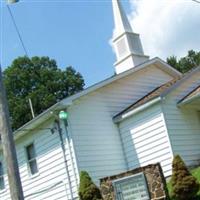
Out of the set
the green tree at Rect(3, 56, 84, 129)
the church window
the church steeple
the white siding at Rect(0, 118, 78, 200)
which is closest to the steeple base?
the church steeple

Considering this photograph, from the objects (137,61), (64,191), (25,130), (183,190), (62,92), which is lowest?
(183,190)

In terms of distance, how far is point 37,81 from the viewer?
1758 inches

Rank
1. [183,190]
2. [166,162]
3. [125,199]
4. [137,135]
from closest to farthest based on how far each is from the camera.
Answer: [183,190] → [125,199] → [166,162] → [137,135]

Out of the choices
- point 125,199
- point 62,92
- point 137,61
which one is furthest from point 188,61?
point 125,199

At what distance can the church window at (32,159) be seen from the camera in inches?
762

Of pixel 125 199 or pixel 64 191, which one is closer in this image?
pixel 125 199

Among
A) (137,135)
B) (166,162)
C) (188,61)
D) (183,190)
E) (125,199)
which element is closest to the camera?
(183,190)

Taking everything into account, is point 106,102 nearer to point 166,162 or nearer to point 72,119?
point 72,119

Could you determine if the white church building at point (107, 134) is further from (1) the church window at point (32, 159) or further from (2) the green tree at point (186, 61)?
(2) the green tree at point (186, 61)

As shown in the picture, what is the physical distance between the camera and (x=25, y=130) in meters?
19.1

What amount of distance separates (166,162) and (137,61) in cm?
612

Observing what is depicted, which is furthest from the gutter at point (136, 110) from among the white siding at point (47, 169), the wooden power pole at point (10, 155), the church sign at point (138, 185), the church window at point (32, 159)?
the wooden power pole at point (10, 155)

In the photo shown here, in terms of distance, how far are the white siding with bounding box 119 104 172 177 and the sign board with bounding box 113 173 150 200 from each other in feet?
10.3

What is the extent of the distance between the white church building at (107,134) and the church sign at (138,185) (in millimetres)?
2718
